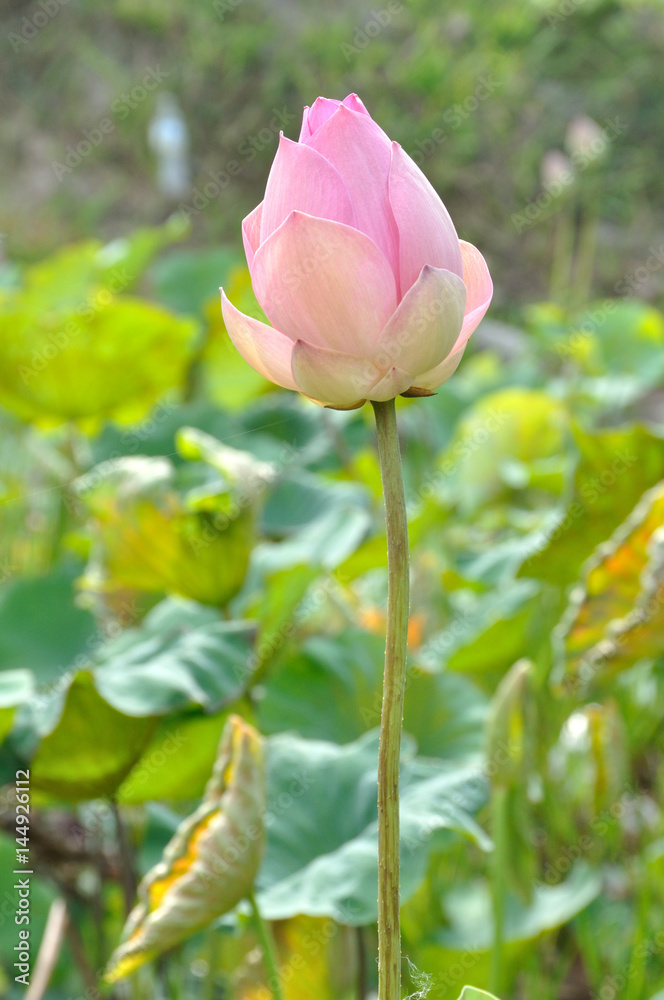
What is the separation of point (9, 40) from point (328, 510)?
15.6 feet

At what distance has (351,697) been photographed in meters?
0.66

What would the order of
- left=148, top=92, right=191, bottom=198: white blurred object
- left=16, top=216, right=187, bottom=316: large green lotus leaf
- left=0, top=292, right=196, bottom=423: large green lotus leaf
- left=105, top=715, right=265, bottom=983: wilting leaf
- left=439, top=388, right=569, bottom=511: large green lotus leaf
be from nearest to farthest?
left=105, top=715, right=265, bottom=983: wilting leaf, left=0, top=292, right=196, bottom=423: large green lotus leaf, left=439, top=388, right=569, bottom=511: large green lotus leaf, left=16, top=216, right=187, bottom=316: large green lotus leaf, left=148, top=92, right=191, bottom=198: white blurred object

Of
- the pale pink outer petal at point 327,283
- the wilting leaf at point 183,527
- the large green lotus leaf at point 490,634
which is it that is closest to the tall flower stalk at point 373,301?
the pale pink outer petal at point 327,283

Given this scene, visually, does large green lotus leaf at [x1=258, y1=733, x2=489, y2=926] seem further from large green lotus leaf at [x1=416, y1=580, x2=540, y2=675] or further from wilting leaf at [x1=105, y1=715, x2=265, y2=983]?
large green lotus leaf at [x1=416, y1=580, x2=540, y2=675]

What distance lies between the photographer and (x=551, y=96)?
15.6 ft

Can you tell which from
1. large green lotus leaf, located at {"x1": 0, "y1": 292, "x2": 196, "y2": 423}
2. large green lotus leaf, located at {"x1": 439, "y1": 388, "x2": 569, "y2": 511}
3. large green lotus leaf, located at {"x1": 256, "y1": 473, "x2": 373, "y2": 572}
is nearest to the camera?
large green lotus leaf, located at {"x1": 256, "y1": 473, "x2": 373, "y2": 572}

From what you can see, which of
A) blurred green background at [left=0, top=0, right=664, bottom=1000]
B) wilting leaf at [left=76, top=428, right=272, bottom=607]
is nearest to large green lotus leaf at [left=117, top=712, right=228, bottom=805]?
blurred green background at [left=0, top=0, right=664, bottom=1000]

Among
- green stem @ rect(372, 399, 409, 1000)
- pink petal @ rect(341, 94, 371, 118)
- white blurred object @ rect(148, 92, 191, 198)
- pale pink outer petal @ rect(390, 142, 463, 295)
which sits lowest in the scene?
white blurred object @ rect(148, 92, 191, 198)

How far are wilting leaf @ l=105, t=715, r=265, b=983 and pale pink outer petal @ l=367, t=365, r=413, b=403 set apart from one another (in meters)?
0.17

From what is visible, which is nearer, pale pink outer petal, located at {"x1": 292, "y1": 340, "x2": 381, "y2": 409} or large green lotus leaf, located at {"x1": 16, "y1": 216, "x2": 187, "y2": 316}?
pale pink outer petal, located at {"x1": 292, "y1": 340, "x2": 381, "y2": 409}

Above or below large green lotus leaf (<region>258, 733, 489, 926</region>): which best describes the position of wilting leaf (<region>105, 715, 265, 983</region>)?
above

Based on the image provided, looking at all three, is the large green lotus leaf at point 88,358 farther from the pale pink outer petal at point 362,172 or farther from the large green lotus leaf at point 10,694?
the pale pink outer petal at point 362,172

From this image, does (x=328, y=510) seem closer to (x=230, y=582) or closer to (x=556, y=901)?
(x=230, y=582)

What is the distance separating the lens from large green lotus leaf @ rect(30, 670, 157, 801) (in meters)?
0.44
